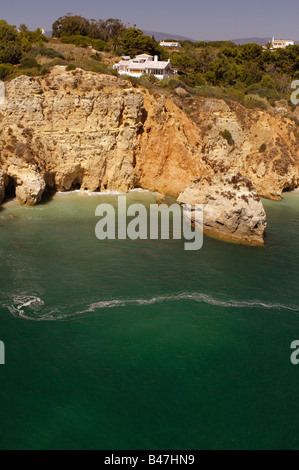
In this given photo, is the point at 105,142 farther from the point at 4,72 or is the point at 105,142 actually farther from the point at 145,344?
the point at 145,344

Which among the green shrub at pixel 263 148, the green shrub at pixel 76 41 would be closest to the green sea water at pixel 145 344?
the green shrub at pixel 263 148

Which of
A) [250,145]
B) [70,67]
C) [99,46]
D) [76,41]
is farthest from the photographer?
[99,46]

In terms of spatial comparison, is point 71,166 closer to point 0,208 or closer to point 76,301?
point 0,208

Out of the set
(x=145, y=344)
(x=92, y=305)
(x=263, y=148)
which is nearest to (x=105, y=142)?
(x=263, y=148)

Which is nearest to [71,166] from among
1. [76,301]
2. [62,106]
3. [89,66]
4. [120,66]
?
[62,106]

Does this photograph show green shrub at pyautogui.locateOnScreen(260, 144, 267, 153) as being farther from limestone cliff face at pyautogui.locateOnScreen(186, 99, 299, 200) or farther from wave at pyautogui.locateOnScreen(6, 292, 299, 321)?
wave at pyautogui.locateOnScreen(6, 292, 299, 321)

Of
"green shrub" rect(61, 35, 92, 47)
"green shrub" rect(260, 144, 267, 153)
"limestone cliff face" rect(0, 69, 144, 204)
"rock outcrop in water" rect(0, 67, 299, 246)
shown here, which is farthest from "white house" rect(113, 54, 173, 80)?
"limestone cliff face" rect(0, 69, 144, 204)
